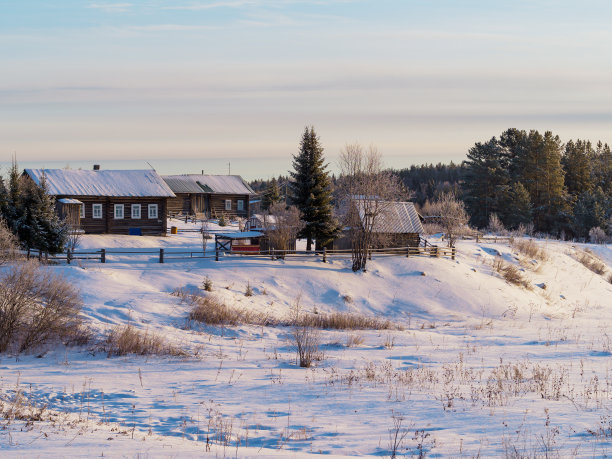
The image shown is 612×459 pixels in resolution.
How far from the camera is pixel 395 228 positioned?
1725 inches

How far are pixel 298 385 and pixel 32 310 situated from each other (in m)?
9.04

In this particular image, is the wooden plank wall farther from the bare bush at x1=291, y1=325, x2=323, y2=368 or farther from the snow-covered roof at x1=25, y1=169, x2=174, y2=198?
Result: the bare bush at x1=291, y1=325, x2=323, y2=368

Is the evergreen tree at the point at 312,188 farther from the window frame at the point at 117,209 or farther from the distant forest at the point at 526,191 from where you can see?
the distant forest at the point at 526,191

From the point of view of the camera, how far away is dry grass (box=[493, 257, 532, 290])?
135 feet

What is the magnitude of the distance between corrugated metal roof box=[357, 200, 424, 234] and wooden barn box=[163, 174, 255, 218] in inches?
1016

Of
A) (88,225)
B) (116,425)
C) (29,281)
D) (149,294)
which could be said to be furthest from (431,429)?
(88,225)

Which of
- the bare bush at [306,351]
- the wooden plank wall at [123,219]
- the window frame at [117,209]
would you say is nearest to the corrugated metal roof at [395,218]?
the wooden plank wall at [123,219]

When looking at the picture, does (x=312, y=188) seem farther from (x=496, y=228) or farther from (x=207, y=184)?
(x=496, y=228)

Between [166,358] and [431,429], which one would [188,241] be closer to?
[166,358]

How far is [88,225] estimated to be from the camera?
43875 mm

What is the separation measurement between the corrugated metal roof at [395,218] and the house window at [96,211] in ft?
64.7

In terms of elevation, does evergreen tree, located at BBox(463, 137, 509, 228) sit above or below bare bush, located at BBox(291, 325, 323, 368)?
above

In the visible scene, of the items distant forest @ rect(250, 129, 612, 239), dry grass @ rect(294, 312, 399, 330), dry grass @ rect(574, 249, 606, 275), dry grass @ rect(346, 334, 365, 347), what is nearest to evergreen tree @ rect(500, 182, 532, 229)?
distant forest @ rect(250, 129, 612, 239)

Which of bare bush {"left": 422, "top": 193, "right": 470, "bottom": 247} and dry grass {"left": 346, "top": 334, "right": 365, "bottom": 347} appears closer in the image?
dry grass {"left": 346, "top": 334, "right": 365, "bottom": 347}
